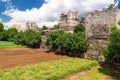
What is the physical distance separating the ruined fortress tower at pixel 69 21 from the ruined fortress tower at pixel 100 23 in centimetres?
1693

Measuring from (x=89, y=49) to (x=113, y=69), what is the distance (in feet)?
18.8

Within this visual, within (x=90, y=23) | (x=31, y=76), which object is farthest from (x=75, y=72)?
(x=90, y=23)

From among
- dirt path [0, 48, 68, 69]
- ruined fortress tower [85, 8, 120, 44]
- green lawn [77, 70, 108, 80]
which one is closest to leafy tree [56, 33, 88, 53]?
ruined fortress tower [85, 8, 120, 44]

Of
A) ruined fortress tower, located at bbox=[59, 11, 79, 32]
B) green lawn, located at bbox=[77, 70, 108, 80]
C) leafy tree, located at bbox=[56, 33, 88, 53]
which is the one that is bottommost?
green lawn, located at bbox=[77, 70, 108, 80]

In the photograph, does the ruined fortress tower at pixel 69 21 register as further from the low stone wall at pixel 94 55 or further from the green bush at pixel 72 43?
the low stone wall at pixel 94 55

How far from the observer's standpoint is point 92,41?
23.1 m

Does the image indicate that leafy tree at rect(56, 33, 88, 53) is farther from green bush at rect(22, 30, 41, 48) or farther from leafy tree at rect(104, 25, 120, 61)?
green bush at rect(22, 30, 41, 48)

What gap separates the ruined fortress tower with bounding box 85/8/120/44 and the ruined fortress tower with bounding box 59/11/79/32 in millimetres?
16930

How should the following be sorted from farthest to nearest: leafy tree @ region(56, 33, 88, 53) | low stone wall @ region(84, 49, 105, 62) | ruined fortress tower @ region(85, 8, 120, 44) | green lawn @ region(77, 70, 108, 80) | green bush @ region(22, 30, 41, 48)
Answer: green bush @ region(22, 30, 41, 48) → leafy tree @ region(56, 33, 88, 53) → ruined fortress tower @ region(85, 8, 120, 44) → low stone wall @ region(84, 49, 105, 62) → green lawn @ region(77, 70, 108, 80)

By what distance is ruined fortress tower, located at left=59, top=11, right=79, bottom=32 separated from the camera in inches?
1633

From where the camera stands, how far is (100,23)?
905 inches

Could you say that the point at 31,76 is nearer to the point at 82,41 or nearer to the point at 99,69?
the point at 99,69

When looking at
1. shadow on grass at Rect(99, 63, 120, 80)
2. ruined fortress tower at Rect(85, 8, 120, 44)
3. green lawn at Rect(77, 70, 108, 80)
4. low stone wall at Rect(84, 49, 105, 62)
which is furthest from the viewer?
ruined fortress tower at Rect(85, 8, 120, 44)

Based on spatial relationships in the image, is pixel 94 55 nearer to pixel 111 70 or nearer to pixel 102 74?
pixel 111 70
